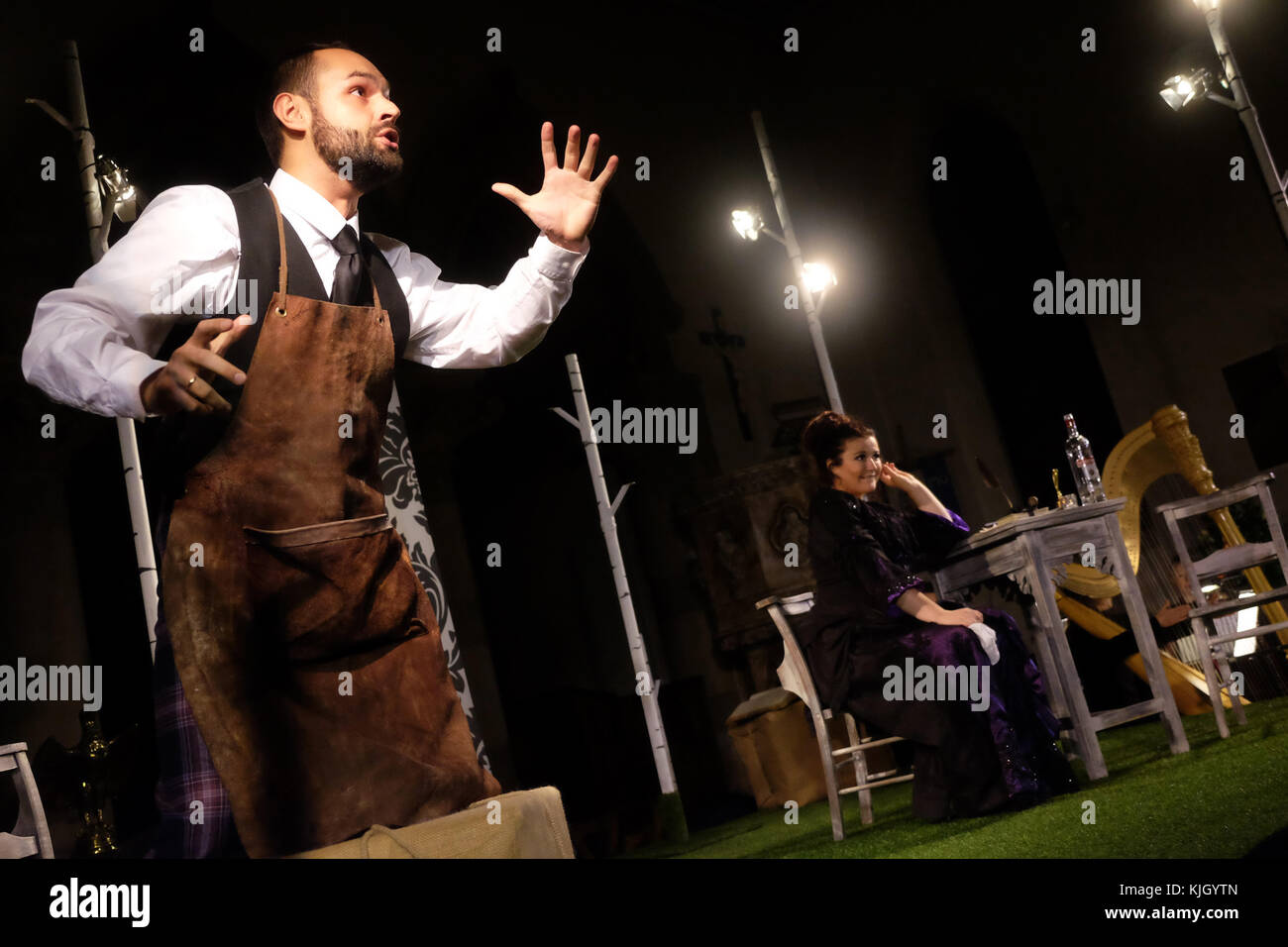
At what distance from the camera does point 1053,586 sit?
4.09 m

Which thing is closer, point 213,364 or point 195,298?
point 213,364

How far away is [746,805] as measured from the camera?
6863mm

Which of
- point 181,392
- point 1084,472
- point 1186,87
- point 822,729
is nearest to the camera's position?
point 181,392

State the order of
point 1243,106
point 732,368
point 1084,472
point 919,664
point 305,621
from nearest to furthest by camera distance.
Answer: point 305,621
point 919,664
point 1084,472
point 1243,106
point 732,368

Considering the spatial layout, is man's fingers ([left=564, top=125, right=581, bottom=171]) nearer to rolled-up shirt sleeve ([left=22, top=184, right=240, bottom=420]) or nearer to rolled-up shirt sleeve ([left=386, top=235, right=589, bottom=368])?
rolled-up shirt sleeve ([left=386, top=235, right=589, bottom=368])

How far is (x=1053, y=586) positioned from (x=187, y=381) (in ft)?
11.9

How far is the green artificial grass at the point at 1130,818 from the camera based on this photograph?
2.55 meters

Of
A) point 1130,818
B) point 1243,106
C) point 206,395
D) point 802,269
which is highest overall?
point 1243,106

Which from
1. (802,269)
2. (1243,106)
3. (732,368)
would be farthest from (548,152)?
(732,368)

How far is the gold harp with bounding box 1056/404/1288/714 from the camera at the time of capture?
4.99 metres

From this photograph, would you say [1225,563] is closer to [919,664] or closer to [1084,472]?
[1084,472]
